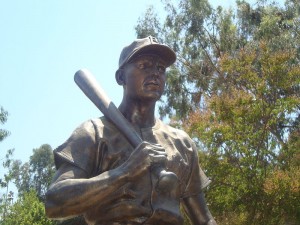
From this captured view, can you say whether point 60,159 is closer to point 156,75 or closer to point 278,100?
point 156,75

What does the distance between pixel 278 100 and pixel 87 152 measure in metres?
11.6

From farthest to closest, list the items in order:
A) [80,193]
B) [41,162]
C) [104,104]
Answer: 1. [41,162]
2. [104,104]
3. [80,193]

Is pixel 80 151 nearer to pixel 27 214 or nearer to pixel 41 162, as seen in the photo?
pixel 27 214

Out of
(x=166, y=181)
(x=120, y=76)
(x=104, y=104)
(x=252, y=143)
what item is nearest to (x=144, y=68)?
(x=120, y=76)

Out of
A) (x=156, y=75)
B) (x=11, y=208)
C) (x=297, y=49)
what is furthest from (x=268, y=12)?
(x=156, y=75)

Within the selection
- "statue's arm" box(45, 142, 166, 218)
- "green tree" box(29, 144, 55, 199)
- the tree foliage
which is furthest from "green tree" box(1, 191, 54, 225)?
"green tree" box(29, 144, 55, 199)

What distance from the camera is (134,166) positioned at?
3.11 m

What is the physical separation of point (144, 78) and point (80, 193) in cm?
90

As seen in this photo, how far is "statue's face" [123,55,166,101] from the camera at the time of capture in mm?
3566

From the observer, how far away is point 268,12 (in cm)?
2219

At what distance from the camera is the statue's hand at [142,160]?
311 centimetres

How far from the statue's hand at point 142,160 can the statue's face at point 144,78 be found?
50 centimetres

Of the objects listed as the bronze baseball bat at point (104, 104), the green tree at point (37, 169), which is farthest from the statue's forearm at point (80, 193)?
the green tree at point (37, 169)

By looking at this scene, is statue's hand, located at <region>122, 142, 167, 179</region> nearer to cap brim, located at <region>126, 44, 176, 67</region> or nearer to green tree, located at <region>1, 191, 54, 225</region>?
cap brim, located at <region>126, 44, 176, 67</region>
